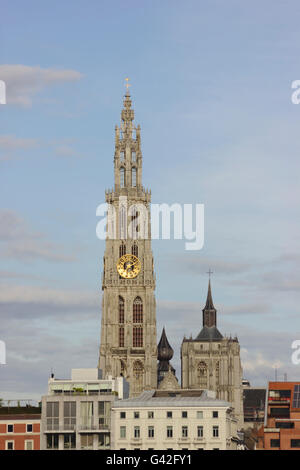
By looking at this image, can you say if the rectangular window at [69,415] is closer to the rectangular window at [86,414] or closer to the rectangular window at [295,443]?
the rectangular window at [86,414]

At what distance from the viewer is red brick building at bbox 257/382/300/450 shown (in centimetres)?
18150

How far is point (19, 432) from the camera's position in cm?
17762

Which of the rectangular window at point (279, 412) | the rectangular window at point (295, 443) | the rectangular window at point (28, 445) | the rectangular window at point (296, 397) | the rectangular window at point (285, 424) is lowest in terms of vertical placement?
the rectangular window at point (28, 445)

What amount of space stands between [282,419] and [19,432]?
37286 millimetres

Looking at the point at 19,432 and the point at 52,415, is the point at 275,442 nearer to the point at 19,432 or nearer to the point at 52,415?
the point at 52,415

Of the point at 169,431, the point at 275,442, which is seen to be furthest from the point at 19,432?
the point at 275,442

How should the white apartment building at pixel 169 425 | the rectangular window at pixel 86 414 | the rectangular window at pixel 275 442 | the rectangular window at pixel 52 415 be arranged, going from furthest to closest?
the rectangular window at pixel 275 442, the rectangular window at pixel 52 415, the rectangular window at pixel 86 414, the white apartment building at pixel 169 425

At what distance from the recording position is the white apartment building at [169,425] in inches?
6929

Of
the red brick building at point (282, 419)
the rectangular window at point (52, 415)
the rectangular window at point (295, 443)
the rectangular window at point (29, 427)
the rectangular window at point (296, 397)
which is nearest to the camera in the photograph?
the rectangular window at point (29, 427)

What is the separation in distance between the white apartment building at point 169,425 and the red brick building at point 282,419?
7193 millimetres

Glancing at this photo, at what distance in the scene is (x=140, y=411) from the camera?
178250 millimetres

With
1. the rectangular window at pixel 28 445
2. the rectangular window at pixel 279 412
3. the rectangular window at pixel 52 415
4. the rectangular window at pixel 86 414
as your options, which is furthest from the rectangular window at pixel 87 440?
the rectangular window at pixel 279 412
